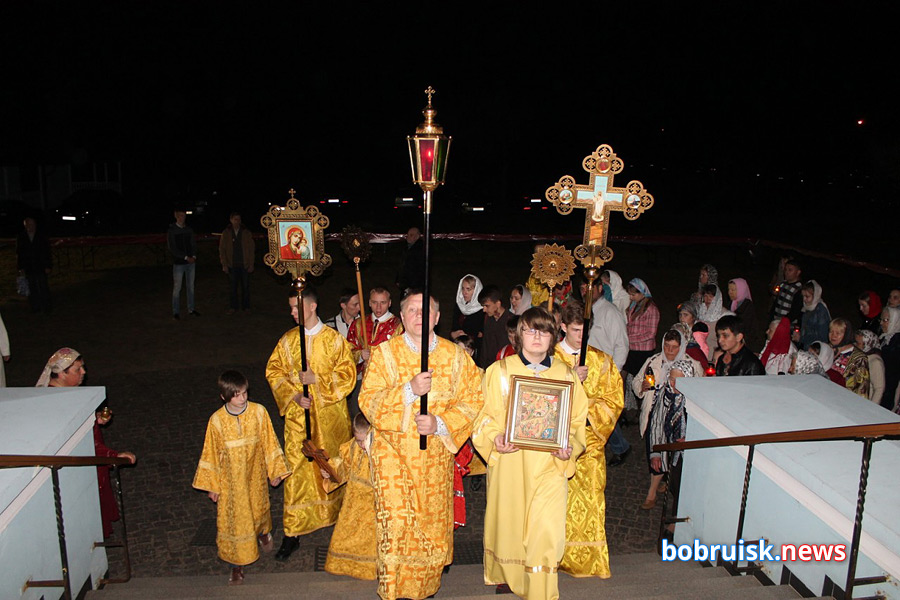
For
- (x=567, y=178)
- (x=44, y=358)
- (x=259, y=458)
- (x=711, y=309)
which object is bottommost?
(x=44, y=358)

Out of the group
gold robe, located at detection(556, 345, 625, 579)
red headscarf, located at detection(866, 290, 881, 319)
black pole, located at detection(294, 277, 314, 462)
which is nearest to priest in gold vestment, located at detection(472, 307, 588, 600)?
gold robe, located at detection(556, 345, 625, 579)

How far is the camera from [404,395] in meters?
4.79

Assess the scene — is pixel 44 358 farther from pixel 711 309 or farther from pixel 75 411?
pixel 711 309

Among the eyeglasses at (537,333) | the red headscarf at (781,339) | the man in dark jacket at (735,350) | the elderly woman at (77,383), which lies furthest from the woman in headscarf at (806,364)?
the elderly woman at (77,383)

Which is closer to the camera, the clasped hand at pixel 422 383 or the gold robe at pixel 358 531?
the clasped hand at pixel 422 383

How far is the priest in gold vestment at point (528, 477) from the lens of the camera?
14.6 ft

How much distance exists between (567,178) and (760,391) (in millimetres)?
2186

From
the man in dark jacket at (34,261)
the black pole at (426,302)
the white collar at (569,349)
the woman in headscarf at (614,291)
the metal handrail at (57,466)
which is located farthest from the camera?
the man in dark jacket at (34,261)

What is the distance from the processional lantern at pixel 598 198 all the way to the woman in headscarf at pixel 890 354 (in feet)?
11.6

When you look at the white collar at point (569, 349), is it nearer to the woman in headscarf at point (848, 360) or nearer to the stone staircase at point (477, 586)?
the stone staircase at point (477, 586)

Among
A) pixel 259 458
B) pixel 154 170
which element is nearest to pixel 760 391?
pixel 259 458

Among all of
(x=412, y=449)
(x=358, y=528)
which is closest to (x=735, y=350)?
(x=412, y=449)

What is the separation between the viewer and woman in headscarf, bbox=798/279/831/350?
30.0ft

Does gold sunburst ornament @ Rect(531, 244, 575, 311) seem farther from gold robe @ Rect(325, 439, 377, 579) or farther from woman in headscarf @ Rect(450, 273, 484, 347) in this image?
gold robe @ Rect(325, 439, 377, 579)
